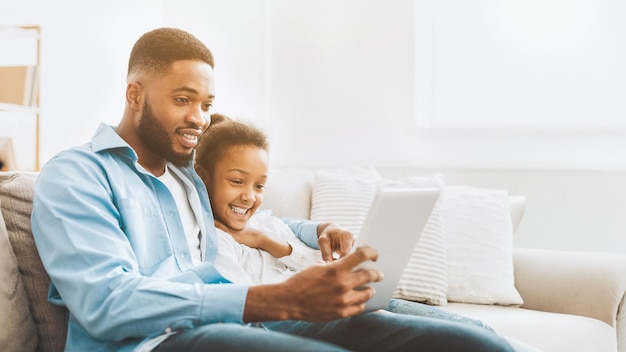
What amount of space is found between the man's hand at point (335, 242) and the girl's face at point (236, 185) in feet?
0.63

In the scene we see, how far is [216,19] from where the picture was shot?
3494mm

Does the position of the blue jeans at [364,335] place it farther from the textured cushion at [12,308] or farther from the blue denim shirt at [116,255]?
the textured cushion at [12,308]

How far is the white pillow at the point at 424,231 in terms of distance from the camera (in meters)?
2.11

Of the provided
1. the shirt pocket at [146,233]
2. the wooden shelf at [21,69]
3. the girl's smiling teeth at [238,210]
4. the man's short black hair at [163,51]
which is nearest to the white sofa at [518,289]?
the shirt pocket at [146,233]

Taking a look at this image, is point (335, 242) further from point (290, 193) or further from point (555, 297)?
point (555, 297)

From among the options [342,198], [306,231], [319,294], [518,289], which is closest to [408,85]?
[342,198]

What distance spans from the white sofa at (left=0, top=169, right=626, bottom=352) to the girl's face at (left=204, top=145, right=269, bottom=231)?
42 cm

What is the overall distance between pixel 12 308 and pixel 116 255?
0.34m

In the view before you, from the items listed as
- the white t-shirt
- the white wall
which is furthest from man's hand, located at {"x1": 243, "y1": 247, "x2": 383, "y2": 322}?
the white wall

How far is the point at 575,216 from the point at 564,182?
0.15 m

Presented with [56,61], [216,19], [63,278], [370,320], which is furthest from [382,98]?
[63,278]

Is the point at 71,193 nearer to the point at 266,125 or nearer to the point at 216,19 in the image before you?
the point at 266,125

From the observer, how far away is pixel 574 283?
2.15m

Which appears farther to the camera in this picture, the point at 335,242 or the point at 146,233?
the point at 335,242
